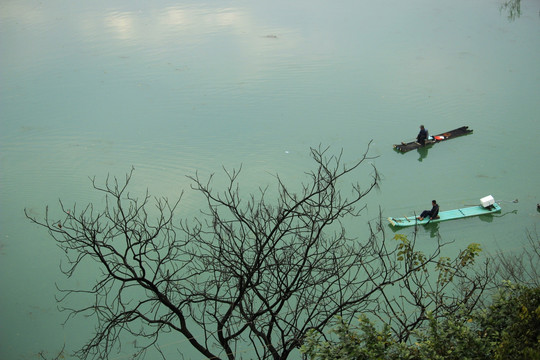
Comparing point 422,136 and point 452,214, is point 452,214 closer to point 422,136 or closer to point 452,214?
point 452,214

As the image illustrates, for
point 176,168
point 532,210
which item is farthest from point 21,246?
point 532,210

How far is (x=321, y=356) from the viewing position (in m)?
3.47

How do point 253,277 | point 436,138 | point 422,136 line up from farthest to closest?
1. point 436,138
2. point 422,136
3. point 253,277

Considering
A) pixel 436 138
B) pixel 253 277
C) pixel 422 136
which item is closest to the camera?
Answer: pixel 253 277

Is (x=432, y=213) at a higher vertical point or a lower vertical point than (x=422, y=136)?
lower

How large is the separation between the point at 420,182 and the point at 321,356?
5.54 metres

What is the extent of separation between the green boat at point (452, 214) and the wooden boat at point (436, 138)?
147 centimetres

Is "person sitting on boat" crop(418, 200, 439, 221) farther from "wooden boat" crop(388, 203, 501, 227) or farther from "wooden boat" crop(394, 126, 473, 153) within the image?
"wooden boat" crop(394, 126, 473, 153)

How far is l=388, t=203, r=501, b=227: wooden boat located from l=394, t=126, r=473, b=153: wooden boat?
4.84ft

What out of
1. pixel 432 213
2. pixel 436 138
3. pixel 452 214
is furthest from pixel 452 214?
pixel 436 138

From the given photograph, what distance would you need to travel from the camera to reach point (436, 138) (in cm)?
928

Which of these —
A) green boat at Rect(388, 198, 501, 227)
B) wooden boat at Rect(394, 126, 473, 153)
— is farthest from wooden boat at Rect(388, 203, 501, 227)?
wooden boat at Rect(394, 126, 473, 153)

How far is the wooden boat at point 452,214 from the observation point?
7738mm

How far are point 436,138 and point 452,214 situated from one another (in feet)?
5.91
